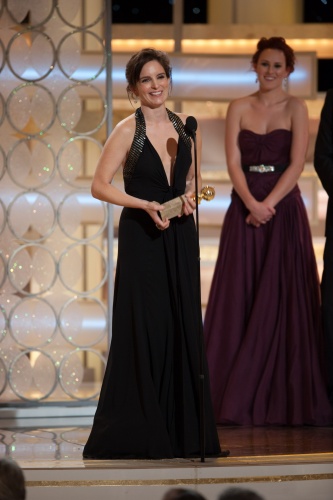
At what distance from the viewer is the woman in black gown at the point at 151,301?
4797mm

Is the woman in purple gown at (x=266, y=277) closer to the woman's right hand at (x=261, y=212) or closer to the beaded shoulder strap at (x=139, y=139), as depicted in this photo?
the woman's right hand at (x=261, y=212)

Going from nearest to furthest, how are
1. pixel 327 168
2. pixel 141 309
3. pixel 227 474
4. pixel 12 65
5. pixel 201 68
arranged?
pixel 227 474
pixel 141 309
pixel 327 168
pixel 12 65
pixel 201 68

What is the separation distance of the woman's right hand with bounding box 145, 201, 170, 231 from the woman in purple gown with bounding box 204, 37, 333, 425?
1500 mm

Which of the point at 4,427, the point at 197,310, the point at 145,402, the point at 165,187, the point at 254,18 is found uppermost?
the point at 254,18

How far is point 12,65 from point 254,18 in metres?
1.93

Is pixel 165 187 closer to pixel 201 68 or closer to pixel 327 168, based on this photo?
pixel 327 168

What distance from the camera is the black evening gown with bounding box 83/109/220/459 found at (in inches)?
189

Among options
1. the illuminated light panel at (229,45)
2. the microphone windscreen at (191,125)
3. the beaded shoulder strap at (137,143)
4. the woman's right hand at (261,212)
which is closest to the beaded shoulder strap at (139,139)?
the beaded shoulder strap at (137,143)

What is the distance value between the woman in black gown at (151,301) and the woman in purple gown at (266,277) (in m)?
1.22

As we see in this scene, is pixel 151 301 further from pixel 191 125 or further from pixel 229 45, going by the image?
pixel 229 45

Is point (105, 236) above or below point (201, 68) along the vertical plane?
below

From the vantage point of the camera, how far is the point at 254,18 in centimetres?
741

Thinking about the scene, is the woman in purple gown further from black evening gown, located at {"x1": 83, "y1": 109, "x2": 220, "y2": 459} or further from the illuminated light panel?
black evening gown, located at {"x1": 83, "y1": 109, "x2": 220, "y2": 459}

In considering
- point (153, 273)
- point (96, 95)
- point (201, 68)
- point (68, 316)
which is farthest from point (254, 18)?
point (153, 273)
